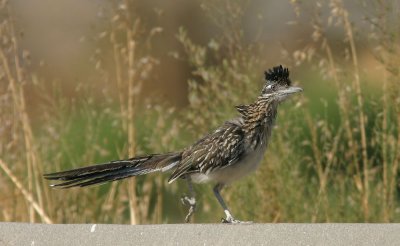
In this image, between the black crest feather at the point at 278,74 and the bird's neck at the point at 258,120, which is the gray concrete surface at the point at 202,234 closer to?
the bird's neck at the point at 258,120

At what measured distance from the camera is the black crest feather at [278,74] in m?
5.56

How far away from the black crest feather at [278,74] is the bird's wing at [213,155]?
0.42m

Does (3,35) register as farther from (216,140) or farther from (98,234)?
(98,234)

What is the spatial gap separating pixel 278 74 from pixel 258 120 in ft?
0.96

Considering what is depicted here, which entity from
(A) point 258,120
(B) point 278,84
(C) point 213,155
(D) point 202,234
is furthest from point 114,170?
(D) point 202,234

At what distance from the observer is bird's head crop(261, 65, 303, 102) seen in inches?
219

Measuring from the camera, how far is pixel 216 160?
529 centimetres

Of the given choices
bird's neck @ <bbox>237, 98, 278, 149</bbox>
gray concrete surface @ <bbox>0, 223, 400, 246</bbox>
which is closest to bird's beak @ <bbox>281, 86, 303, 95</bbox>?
bird's neck @ <bbox>237, 98, 278, 149</bbox>

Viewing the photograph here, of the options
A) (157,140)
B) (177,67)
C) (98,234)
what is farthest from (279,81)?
(177,67)

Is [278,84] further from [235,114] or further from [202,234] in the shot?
[202,234]

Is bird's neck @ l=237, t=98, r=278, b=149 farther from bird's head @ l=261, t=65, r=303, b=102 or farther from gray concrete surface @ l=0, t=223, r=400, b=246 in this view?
gray concrete surface @ l=0, t=223, r=400, b=246

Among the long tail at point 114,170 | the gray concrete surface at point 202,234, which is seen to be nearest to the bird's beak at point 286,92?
the long tail at point 114,170

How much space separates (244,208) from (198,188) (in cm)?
54

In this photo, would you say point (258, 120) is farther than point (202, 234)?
Yes
